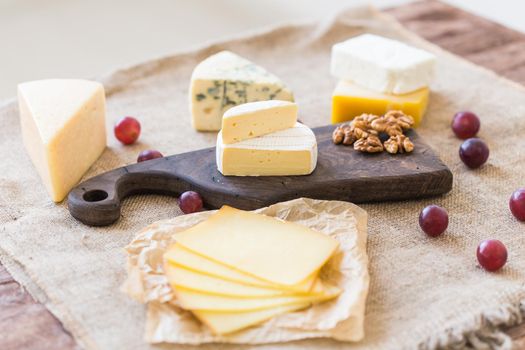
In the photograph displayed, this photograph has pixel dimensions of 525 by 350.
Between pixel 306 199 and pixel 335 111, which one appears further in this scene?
pixel 335 111

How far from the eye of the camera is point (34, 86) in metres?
2.57

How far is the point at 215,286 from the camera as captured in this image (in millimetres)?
1919

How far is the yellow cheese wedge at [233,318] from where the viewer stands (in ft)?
6.05

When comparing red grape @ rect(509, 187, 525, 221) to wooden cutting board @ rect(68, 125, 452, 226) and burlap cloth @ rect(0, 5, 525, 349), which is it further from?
wooden cutting board @ rect(68, 125, 452, 226)

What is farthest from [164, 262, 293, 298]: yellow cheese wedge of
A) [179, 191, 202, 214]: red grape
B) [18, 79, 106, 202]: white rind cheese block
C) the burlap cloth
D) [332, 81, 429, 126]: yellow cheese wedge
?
[332, 81, 429, 126]: yellow cheese wedge

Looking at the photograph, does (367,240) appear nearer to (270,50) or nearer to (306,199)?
(306,199)

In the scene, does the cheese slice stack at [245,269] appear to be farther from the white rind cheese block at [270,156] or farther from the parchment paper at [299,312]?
the white rind cheese block at [270,156]

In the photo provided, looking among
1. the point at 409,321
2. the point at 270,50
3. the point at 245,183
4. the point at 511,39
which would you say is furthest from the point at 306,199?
the point at 511,39

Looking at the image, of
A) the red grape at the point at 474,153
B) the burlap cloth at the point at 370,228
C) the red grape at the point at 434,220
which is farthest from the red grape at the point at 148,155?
the red grape at the point at 474,153

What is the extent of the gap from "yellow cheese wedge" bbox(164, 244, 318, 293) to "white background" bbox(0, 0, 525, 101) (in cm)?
212

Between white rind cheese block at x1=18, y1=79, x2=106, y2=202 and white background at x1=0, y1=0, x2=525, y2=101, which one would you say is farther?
white background at x1=0, y1=0, x2=525, y2=101

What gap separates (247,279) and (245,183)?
0.48 m

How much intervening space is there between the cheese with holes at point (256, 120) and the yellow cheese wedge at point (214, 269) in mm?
450

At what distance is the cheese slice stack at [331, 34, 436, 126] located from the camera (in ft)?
9.16
